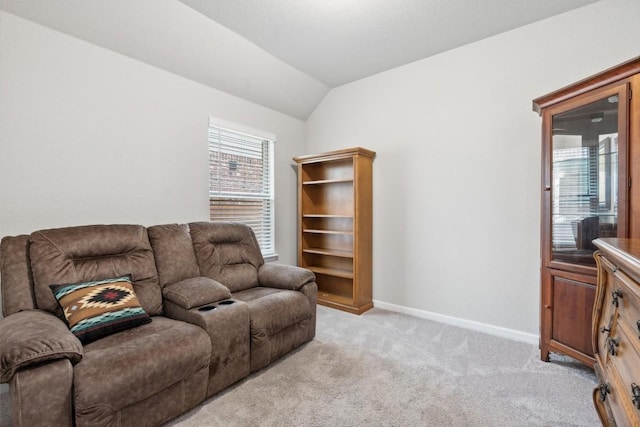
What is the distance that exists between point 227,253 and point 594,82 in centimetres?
302

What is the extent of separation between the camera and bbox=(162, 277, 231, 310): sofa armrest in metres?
2.10

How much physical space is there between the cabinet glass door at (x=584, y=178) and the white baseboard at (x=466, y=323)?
2.95 ft

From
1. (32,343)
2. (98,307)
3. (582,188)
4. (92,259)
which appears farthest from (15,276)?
(582,188)

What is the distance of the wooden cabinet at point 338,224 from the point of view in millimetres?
3518

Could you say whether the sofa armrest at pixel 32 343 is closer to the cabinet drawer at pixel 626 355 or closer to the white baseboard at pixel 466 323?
the cabinet drawer at pixel 626 355

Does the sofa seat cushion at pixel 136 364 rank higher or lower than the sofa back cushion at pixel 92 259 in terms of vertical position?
lower

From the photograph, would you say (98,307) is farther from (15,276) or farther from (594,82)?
(594,82)

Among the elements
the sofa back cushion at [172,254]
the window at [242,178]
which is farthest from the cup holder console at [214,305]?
the window at [242,178]

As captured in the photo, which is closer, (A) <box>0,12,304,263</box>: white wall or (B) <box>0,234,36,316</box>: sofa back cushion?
(B) <box>0,234,36,316</box>: sofa back cushion

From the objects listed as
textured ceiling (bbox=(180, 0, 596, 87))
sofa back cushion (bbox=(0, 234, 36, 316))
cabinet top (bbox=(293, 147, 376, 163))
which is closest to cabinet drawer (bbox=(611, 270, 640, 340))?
textured ceiling (bbox=(180, 0, 596, 87))

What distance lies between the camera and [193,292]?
2152 millimetres

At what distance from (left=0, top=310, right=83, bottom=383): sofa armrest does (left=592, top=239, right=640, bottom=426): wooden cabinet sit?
7.06 ft

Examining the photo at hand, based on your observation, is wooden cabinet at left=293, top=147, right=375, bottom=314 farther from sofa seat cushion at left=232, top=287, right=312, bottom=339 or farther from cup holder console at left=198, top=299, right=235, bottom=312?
cup holder console at left=198, top=299, right=235, bottom=312

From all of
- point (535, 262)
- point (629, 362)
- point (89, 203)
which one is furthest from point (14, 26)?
point (535, 262)
